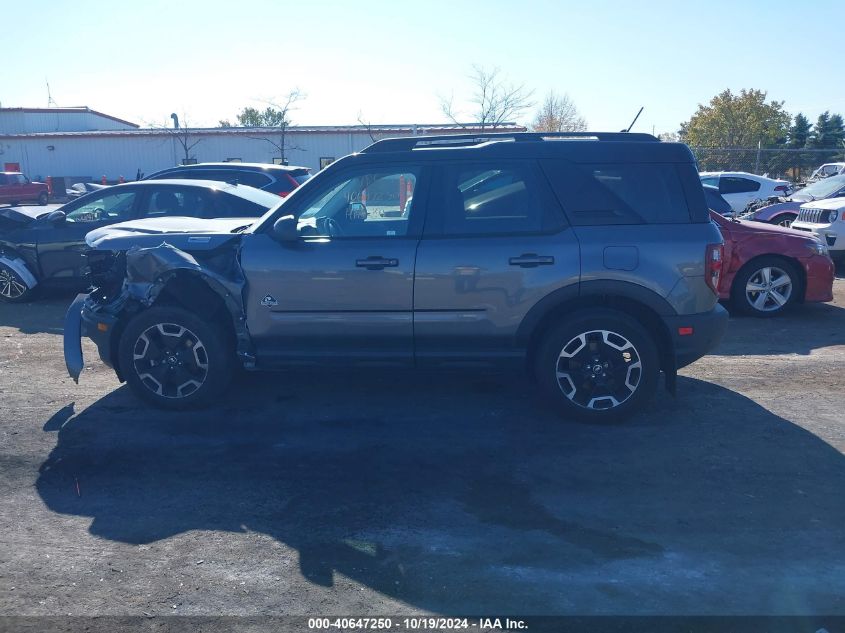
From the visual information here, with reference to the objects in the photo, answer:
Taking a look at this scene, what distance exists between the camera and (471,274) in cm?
580

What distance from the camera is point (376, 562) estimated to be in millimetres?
4051

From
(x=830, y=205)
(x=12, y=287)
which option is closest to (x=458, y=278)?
(x=12, y=287)

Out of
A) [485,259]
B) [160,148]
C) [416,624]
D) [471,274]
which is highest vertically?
[160,148]

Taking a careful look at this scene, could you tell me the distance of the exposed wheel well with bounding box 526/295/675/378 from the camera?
5.91 metres

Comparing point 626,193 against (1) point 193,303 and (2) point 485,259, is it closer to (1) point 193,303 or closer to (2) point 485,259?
(2) point 485,259

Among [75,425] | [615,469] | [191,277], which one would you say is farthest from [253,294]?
[615,469]

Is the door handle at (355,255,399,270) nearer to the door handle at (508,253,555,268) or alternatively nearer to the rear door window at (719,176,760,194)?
the door handle at (508,253,555,268)

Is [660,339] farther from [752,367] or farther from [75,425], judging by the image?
[75,425]

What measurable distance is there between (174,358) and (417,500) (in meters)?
2.50

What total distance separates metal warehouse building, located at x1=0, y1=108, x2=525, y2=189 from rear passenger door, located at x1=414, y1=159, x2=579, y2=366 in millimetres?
29252

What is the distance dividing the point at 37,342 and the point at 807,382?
25.7ft

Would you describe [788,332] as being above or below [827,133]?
below

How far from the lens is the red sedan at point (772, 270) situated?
31.9 feet

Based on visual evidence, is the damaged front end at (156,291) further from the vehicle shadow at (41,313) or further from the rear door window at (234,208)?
the rear door window at (234,208)
